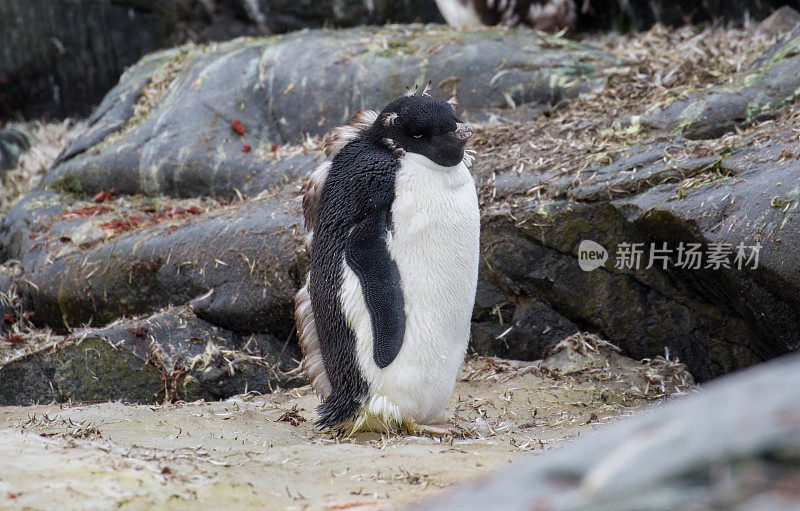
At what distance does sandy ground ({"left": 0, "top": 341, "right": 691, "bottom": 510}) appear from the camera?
2.35 metres

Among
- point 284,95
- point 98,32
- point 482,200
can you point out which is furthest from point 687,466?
point 98,32

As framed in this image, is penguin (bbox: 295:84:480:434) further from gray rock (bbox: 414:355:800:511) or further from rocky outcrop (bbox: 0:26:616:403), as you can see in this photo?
gray rock (bbox: 414:355:800:511)

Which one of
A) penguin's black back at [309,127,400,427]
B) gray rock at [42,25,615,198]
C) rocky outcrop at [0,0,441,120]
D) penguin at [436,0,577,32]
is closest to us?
penguin's black back at [309,127,400,427]

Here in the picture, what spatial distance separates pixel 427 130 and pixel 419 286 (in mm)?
666

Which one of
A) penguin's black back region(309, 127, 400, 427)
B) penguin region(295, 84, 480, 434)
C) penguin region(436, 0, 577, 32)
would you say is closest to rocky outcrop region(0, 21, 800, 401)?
penguin region(436, 0, 577, 32)

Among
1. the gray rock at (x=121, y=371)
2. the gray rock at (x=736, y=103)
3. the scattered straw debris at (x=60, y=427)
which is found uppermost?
the gray rock at (x=736, y=103)

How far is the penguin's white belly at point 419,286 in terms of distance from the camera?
3.54 m

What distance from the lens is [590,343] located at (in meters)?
4.70

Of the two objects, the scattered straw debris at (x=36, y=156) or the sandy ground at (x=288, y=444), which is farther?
the scattered straw debris at (x=36, y=156)
